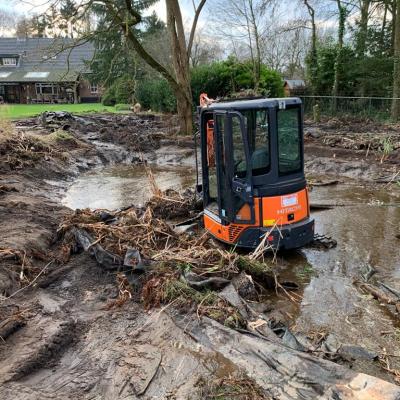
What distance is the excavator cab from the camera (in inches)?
273

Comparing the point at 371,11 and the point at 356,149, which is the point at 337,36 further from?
the point at 356,149

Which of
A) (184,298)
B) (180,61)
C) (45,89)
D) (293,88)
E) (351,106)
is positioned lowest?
(184,298)

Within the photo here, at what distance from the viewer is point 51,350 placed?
15.2 ft

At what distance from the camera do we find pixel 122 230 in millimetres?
7758

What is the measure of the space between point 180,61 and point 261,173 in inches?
571

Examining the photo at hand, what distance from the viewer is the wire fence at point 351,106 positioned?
21.7 m

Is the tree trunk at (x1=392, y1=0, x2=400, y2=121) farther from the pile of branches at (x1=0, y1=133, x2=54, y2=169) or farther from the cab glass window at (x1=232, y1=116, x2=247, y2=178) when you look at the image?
the cab glass window at (x1=232, y1=116, x2=247, y2=178)

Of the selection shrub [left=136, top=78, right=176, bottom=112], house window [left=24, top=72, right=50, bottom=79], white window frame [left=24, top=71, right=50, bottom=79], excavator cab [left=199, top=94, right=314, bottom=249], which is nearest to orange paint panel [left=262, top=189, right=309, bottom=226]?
excavator cab [left=199, top=94, right=314, bottom=249]

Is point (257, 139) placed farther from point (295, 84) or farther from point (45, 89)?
point (45, 89)

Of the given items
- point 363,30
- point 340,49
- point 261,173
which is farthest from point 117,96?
point 261,173

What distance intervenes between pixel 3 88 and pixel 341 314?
5211 cm

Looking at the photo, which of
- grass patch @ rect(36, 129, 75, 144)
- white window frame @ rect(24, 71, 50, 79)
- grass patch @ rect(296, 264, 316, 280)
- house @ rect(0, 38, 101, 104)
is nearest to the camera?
grass patch @ rect(296, 264, 316, 280)

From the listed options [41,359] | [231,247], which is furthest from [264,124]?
[41,359]

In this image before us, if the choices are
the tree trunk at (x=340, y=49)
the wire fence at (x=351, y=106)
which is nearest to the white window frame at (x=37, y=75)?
the wire fence at (x=351, y=106)
